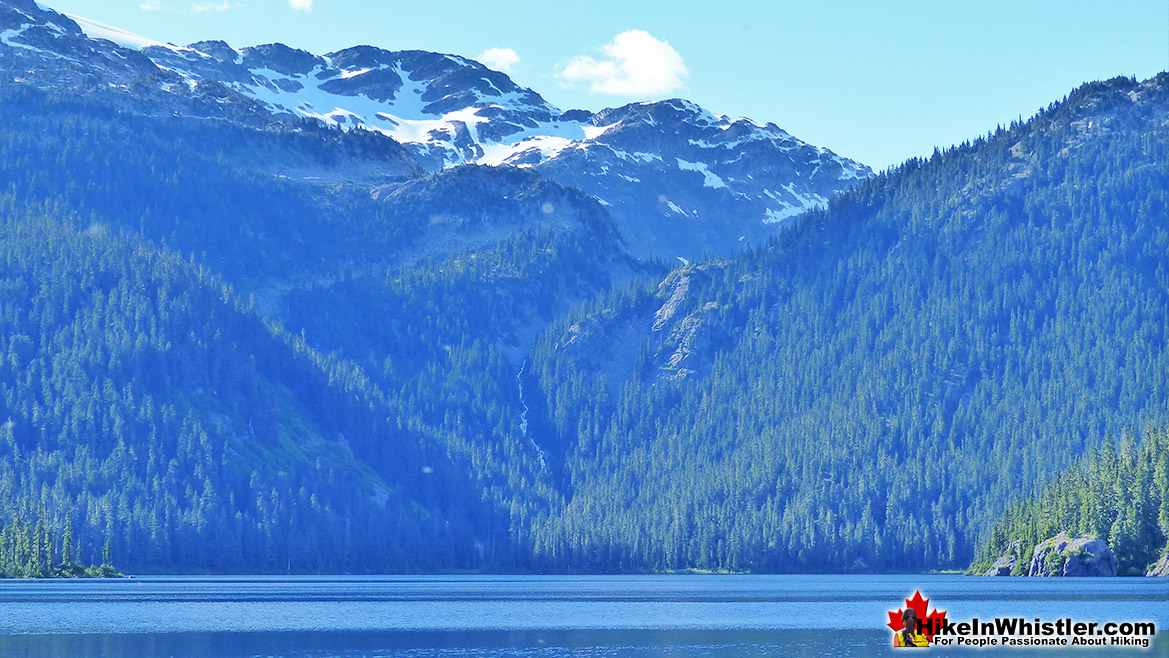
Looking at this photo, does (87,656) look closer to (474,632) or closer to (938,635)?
(474,632)

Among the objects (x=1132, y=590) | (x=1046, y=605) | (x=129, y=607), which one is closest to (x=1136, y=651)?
(x=1046, y=605)

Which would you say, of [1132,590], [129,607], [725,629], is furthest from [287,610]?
[1132,590]

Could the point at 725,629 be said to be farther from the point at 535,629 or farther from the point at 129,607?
the point at 129,607

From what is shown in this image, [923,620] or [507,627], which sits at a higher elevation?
[507,627]

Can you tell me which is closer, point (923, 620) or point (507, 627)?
point (923, 620)

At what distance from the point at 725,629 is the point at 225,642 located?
4375cm

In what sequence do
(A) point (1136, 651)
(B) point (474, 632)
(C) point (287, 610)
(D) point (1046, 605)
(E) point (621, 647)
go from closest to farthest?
1. (A) point (1136, 651)
2. (E) point (621, 647)
3. (B) point (474, 632)
4. (D) point (1046, 605)
5. (C) point (287, 610)

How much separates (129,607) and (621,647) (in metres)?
74.7

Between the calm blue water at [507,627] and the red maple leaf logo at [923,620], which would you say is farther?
the calm blue water at [507,627]

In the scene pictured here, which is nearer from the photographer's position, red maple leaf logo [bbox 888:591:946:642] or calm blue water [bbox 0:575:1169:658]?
red maple leaf logo [bbox 888:591:946:642]

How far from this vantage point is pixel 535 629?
156m

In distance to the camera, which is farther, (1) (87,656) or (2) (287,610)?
(2) (287,610)

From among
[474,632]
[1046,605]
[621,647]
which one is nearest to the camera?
[621,647]

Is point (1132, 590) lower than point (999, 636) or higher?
higher
